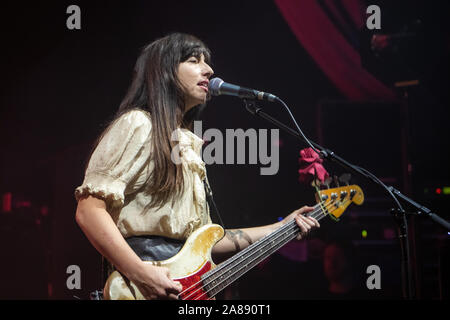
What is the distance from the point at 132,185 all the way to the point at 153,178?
0.10 m

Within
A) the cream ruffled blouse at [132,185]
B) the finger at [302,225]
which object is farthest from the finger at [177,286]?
the finger at [302,225]

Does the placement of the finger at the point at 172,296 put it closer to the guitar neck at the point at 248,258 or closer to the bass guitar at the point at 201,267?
the bass guitar at the point at 201,267

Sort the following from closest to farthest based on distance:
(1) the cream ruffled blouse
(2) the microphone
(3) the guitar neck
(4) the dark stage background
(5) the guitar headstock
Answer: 1. (1) the cream ruffled blouse
2. (3) the guitar neck
3. (2) the microphone
4. (5) the guitar headstock
5. (4) the dark stage background

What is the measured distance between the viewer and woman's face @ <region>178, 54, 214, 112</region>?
2.23m

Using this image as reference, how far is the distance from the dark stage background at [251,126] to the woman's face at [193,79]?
1399 mm

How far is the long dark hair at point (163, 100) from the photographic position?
1978 millimetres

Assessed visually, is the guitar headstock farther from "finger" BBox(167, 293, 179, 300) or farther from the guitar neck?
"finger" BBox(167, 293, 179, 300)

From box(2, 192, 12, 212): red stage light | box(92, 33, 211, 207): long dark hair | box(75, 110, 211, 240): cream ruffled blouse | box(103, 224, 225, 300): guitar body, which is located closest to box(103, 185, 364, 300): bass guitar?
box(103, 224, 225, 300): guitar body

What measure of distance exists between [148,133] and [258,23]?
2220 mm

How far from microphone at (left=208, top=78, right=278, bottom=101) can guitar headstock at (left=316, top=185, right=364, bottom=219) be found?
2.31 ft

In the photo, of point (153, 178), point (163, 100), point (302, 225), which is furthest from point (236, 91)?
point (302, 225)

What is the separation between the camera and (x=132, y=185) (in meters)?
1.94
